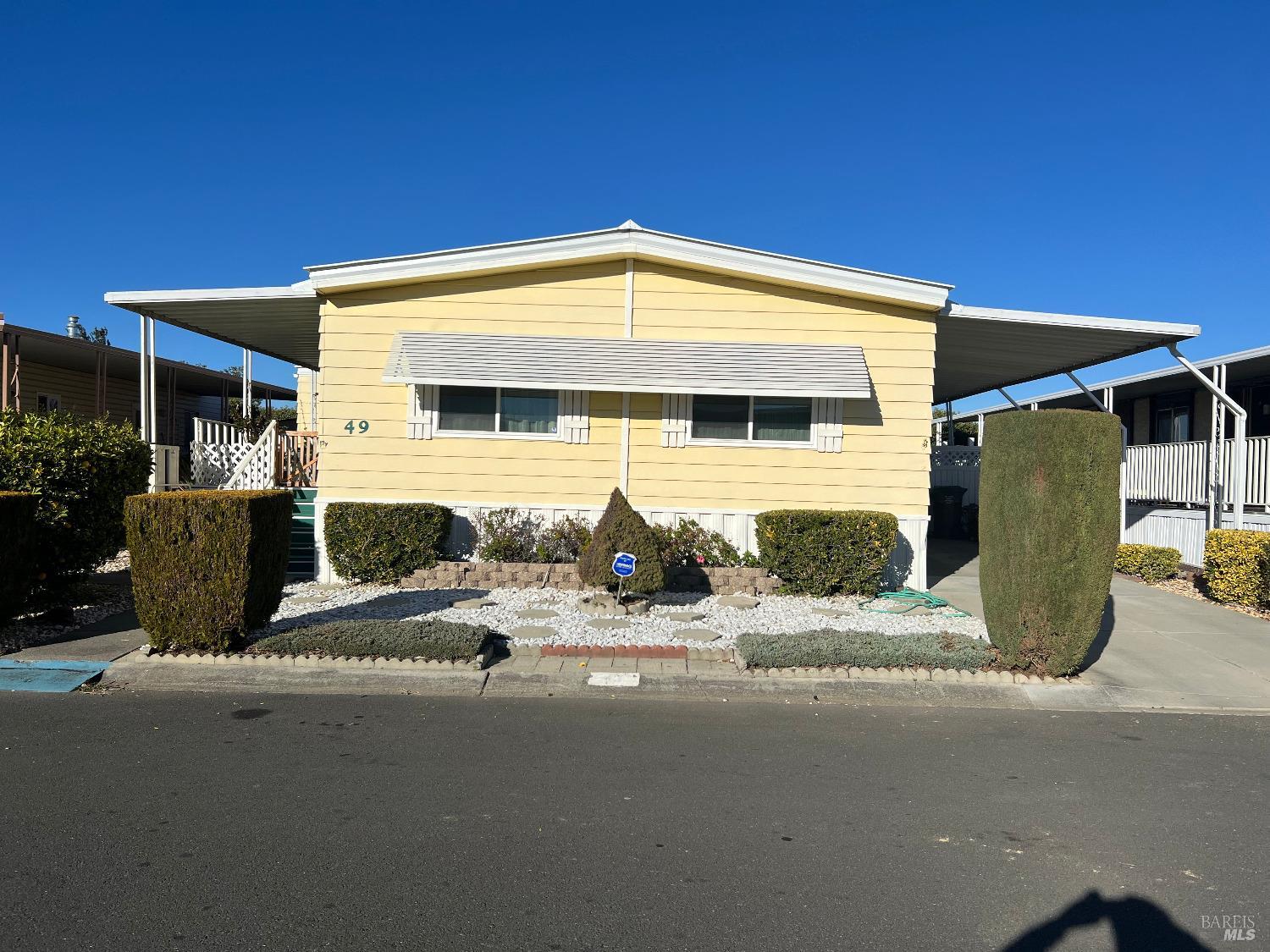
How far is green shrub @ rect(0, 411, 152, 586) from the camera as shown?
802cm

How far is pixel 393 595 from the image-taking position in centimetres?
938

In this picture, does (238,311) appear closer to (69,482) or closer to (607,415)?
(69,482)

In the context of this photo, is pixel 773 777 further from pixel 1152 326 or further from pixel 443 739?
pixel 1152 326

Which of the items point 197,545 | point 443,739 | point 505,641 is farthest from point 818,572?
point 197,545

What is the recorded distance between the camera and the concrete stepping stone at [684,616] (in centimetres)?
844

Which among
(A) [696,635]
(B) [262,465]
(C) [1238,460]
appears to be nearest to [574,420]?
(A) [696,635]

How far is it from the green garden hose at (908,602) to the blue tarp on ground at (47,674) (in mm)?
7462

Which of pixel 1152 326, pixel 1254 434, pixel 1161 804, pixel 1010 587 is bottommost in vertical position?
pixel 1161 804

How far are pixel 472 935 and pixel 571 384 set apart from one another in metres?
7.49

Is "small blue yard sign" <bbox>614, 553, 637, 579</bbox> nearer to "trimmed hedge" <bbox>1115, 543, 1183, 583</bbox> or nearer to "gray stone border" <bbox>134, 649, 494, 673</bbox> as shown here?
"gray stone border" <bbox>134, 649, 494, 673</bbox>

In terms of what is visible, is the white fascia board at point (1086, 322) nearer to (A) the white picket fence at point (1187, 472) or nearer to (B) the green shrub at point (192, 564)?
(A) the white picket fence at point (1187, 472)

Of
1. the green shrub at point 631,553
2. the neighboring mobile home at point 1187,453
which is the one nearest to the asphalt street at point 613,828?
the green shrub at point 631,553

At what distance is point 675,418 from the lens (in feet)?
34.4

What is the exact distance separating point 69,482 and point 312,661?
3867mm
